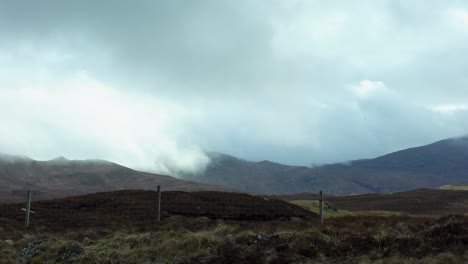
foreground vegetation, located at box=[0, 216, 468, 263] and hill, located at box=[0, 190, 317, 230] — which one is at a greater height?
foreground vegetation, located at box=[0, 216, 468, 263]

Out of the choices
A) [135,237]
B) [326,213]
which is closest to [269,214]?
[326,213]

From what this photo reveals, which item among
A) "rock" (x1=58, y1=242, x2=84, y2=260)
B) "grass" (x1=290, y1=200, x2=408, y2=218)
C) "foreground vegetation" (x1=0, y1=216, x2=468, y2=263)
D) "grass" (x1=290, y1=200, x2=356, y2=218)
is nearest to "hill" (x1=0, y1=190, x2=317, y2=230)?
"grass" (x1=290, y1=200, x2=356, y2=218)

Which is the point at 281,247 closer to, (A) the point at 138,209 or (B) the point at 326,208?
(A) the point at 138,209

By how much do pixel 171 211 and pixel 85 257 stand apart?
23.3 metres

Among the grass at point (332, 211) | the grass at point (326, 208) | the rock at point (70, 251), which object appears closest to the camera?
the rock at point (70, 251)

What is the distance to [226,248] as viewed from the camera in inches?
463

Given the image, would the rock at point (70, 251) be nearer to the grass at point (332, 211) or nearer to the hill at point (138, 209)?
the hill at point (138, 209)

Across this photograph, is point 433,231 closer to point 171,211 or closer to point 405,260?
point 405,260

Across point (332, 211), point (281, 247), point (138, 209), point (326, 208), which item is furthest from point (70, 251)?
point (326, 208)

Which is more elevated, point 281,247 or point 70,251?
point 281,247

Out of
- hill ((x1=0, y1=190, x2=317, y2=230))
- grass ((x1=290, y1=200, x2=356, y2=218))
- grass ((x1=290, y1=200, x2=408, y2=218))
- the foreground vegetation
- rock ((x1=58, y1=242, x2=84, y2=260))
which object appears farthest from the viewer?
grass ((x1=290, y1=200, x2=408, y2=218))

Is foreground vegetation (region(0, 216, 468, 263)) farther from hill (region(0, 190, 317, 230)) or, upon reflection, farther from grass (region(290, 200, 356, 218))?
grass (region(290, 200, 356, 218))

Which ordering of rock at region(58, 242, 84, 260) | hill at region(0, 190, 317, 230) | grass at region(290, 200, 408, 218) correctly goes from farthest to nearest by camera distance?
grass at region(290, 200, 408, 218), hill at region(0, 190, 317, 230), rock at region(58, 242, 84, 260)

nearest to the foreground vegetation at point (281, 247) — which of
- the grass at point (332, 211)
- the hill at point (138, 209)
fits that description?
the hill at point (138, 209)
